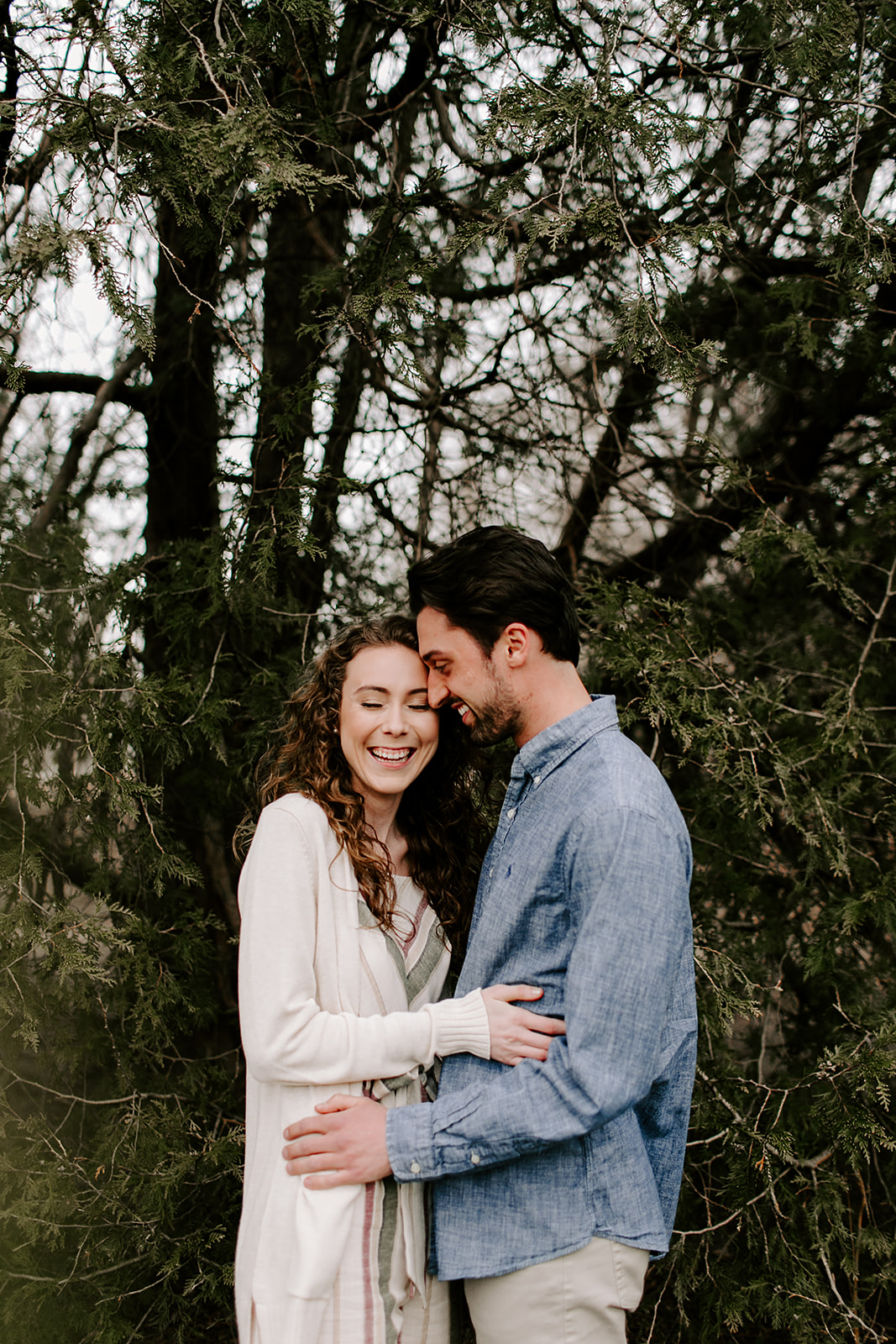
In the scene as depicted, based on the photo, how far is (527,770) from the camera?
6.05ft

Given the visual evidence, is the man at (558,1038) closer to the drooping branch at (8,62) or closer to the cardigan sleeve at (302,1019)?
the cardigan sleeve at (302,1019)

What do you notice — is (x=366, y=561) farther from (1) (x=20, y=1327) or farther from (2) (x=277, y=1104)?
(1) (x=20, y=1327)

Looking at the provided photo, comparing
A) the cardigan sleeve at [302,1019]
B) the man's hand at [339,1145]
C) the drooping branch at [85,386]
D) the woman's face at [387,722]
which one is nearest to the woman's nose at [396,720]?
the woman's face at [387,722]

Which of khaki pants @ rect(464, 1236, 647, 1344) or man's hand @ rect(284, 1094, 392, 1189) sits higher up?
man's hand @ rect(284, 1094, 392, 1189)

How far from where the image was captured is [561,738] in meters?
1.80

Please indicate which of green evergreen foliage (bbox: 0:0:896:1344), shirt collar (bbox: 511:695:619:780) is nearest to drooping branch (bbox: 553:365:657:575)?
green evergreen foliage (bbox: 0:0:896:1344)

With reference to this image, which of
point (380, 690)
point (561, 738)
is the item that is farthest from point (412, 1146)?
point (380, 690)

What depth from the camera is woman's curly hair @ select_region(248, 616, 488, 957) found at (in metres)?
1.99

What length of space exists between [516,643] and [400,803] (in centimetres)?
59

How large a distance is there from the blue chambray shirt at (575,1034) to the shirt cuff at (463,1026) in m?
0.05

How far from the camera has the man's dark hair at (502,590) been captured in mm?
1898

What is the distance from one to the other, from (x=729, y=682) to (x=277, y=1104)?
1.94m

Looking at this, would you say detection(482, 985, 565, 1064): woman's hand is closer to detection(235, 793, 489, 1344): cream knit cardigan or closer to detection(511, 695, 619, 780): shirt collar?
detection(235, 793, 489, 1344): cream knit cardigan

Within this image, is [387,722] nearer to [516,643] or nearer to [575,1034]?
[516,643]
